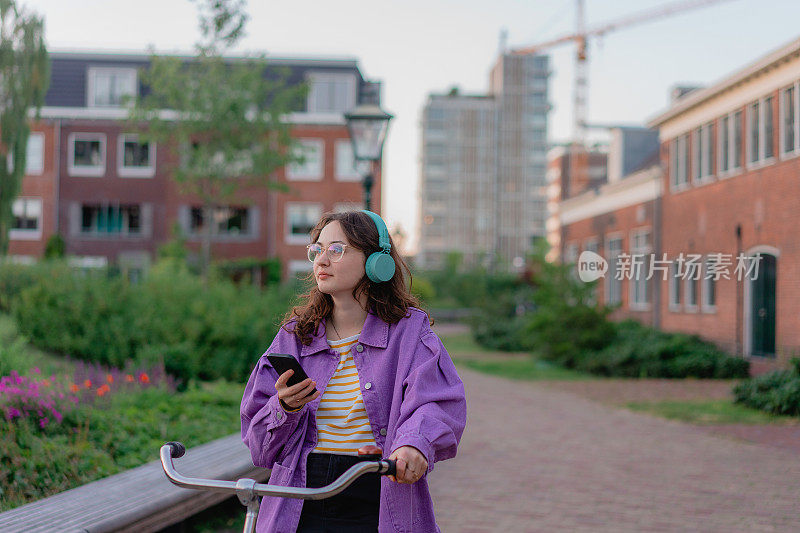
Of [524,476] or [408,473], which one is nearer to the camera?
[408,473]

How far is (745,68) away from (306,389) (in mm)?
18267

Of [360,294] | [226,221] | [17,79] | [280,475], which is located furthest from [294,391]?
[226,221]

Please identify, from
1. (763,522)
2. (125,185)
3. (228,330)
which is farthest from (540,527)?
(125,185)

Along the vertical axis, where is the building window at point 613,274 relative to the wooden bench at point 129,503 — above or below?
above

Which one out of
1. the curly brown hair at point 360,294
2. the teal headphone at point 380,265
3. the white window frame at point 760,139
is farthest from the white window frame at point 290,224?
the teal headphone at point 380,265

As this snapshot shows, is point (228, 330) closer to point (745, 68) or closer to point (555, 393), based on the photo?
point (555, 393)

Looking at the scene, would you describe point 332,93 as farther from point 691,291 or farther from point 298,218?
point 691,291

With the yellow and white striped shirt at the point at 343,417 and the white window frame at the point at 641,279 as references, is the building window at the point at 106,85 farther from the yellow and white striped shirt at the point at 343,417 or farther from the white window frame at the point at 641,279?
the yellow and white striped shirt at the point at 343,417

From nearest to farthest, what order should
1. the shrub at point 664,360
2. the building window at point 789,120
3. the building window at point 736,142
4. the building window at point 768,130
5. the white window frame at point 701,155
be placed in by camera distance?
the building window at point 789,120 → the building window at point 768,130 → the shrub at point 664,360 → the building window at point 736,142 → the white window frame at point 701,155

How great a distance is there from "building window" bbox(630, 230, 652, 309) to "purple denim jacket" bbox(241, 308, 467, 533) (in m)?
23.0

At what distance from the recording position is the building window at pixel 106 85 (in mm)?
40281

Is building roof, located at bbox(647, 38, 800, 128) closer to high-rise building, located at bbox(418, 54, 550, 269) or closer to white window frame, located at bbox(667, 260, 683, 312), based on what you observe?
white window frame, located at bbox(667, 260, 683, 312)

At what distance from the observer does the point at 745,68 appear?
18453 millimetres

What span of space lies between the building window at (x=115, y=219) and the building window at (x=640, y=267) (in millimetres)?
23992
